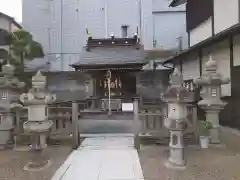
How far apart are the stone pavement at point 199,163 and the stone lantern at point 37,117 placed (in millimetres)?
2520

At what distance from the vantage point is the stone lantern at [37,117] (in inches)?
270

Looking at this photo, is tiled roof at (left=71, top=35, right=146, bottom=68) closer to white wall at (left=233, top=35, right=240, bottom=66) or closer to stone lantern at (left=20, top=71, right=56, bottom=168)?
white wall at (left=233, top=35, right=240, bottom=66)

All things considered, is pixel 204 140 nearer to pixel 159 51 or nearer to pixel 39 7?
pixel 159 51

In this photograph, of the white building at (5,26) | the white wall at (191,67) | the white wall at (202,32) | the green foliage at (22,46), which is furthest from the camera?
the white building at (5,26)

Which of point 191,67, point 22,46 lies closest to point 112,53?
point 191,67

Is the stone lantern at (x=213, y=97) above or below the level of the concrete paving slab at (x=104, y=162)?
above

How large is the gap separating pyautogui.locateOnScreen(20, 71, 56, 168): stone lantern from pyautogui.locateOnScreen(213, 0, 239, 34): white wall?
750cm

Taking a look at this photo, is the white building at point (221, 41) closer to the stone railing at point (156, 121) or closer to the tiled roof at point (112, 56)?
the stone railing at point (156, 121)

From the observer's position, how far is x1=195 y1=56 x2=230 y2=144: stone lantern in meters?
8.56

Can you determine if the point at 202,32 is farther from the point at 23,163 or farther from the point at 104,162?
the point at 23,163

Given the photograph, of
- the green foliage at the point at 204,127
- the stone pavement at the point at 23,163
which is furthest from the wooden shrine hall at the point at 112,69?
the green foliage at the point at 204,127

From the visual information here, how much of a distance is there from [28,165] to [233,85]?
7.71 m

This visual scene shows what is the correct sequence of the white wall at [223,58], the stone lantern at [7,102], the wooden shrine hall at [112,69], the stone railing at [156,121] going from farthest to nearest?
the wooden shrine hall at [112,69] → the white wall at [223,58] → the stone lantern at [7,102] → the stone railing at [156,121]

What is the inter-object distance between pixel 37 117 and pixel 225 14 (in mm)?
8707
